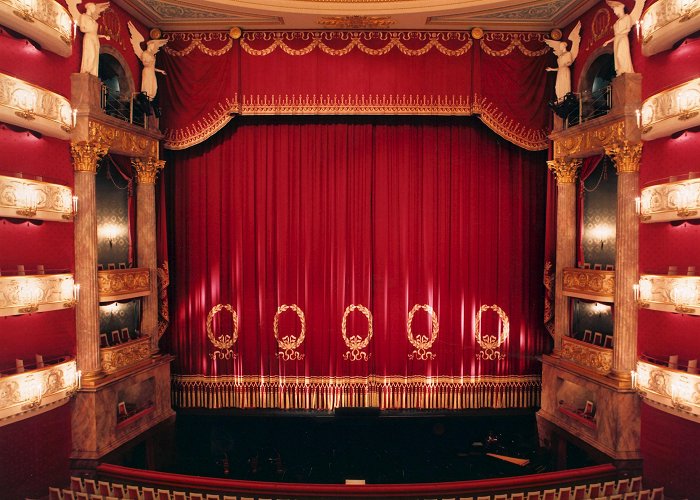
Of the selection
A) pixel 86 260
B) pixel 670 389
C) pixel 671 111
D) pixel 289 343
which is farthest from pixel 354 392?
pixel 671 111

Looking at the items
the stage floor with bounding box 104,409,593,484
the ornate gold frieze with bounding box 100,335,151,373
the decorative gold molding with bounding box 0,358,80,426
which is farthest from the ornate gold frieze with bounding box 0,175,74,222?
the stage floor with bounding box 104,409,593,484

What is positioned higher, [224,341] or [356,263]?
[356,263]

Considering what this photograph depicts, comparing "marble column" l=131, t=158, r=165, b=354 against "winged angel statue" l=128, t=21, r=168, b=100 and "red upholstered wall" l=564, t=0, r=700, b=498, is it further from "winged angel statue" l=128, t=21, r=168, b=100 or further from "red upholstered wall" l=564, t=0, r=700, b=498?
"red upholstered wall" l=564, t=0, r=700, b=498

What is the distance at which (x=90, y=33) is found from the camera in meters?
7.82

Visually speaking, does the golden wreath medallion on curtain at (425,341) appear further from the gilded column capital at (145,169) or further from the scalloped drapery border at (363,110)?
the gilded column capital at (145,169)

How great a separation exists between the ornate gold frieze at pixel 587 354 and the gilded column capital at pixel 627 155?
10.3 ft

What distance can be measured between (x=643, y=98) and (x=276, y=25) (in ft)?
23.4

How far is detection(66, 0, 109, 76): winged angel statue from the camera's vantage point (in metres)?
7.74

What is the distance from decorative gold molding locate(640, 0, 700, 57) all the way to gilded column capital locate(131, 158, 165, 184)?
30.0 ft

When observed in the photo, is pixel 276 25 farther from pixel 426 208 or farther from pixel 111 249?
pixel 111 249

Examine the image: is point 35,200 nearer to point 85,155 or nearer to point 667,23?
point 85,155

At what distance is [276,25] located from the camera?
9.58m

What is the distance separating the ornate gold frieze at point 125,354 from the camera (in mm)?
8102

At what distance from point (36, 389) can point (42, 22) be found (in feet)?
17.9
